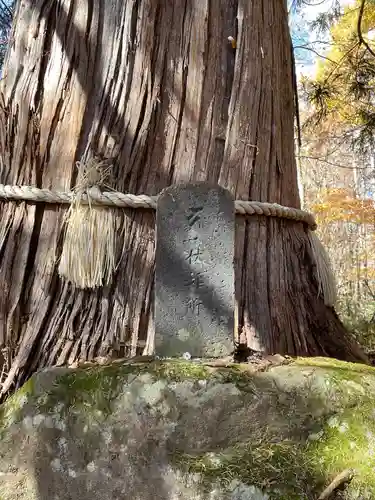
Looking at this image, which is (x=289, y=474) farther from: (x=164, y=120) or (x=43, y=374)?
(x=164, y=120)

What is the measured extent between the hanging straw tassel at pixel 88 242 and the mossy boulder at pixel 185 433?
1.09ft

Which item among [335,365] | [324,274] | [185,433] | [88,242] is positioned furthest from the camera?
[324,274]

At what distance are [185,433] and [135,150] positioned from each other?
2.82ft

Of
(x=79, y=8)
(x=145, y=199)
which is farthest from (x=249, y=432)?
(x=79, y=8)

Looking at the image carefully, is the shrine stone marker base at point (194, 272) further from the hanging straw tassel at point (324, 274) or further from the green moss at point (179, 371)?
the hanging straw tassel at point (324, 274)

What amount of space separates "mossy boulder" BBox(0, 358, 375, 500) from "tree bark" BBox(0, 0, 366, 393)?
291mm

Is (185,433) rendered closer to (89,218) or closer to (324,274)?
(89,218)

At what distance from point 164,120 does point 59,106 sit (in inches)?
13.1

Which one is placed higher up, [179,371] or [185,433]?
[179,371]

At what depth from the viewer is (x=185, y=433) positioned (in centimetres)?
105

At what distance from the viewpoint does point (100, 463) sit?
104 cm

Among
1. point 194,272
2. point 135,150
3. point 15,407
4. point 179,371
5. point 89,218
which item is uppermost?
point 135,150

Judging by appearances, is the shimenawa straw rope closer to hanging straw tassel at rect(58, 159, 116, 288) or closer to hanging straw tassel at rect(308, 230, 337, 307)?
hanging straw tassel at rect(58, 159, 116, 288)

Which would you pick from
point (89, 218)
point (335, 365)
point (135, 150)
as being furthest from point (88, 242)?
point (335, 365)
